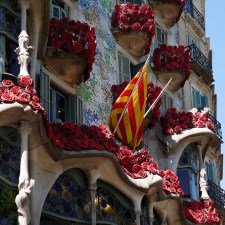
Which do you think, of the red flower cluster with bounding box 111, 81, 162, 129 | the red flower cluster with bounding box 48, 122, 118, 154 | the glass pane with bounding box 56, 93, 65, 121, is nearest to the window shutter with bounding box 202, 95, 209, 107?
the red flower cluster with bounding box 111, 81, 162, 129

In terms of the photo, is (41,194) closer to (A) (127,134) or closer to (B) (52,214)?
(B) (52,214)

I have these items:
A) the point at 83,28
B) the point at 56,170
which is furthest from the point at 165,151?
the point at 56,170

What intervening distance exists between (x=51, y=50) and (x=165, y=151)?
7.03 meters

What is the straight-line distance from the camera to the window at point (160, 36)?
26.2 metres

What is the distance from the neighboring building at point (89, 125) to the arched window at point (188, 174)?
36 millimetres

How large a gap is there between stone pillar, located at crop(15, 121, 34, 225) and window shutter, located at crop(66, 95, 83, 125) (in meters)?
4.24

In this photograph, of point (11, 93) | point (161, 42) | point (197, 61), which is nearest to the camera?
point (11, 93)

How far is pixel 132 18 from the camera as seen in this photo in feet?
74.6

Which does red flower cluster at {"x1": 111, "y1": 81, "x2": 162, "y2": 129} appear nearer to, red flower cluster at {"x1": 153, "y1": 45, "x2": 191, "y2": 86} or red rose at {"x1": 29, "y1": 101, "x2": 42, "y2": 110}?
red flower cluster at {"x1": 153, "y1": 45, "x2": 191, "y2": 86}

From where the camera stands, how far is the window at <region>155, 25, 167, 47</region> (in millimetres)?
26188

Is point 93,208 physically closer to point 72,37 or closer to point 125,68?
point 72,37

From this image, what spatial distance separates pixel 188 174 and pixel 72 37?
790 centimetres

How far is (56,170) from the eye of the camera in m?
16.0

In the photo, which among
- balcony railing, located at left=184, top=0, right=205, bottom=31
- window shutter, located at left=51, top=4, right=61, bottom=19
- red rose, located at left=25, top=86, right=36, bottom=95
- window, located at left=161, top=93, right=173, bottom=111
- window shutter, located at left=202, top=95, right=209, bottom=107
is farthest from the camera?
balcony railing, located at left=184, top=0, right=205, bottom=31
